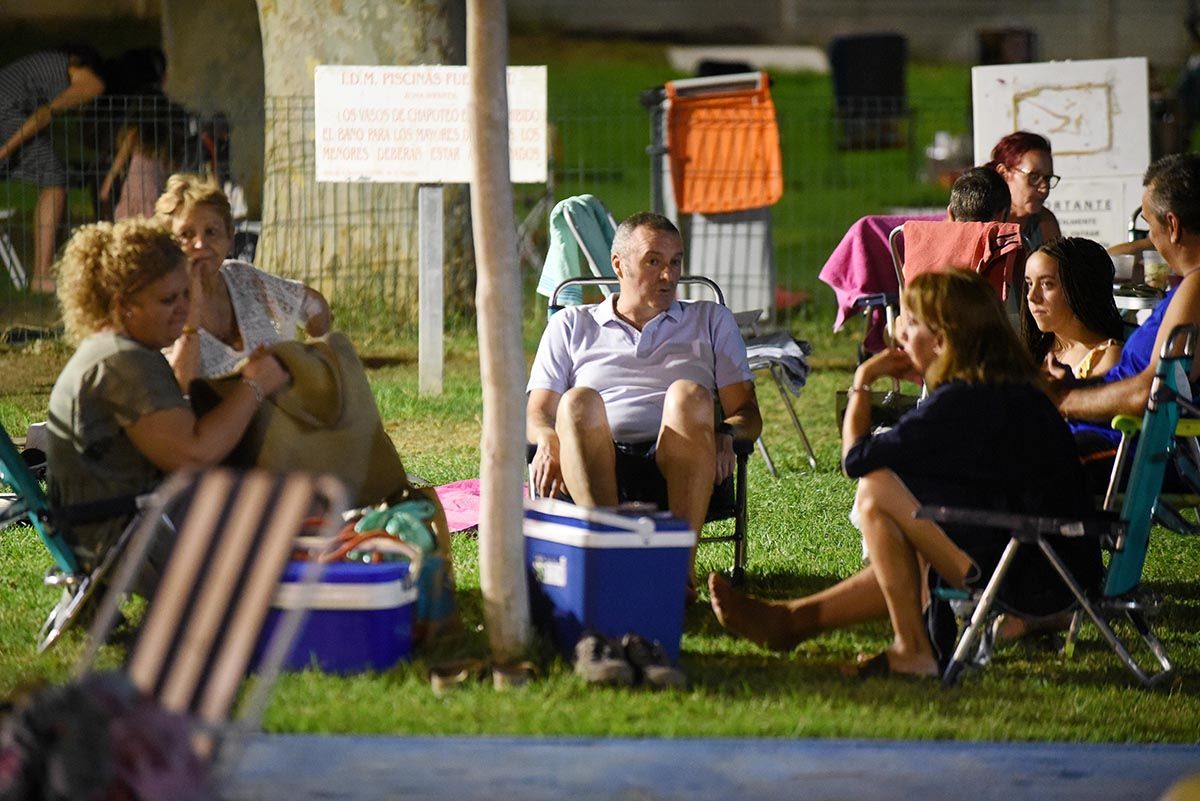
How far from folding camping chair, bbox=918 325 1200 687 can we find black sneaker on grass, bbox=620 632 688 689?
0.73 m

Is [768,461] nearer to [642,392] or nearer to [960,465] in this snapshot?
[642,392]

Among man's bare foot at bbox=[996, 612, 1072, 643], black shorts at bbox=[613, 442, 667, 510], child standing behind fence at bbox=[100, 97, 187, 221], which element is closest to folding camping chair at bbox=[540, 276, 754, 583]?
black shorts at bbox=[613, 442, 667, 510]

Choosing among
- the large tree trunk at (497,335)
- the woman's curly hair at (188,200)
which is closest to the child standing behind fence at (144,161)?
the woman's curly hair at (188,200)

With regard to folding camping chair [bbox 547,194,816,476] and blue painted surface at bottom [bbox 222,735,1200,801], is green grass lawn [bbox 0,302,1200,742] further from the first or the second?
folding camping chair [bbox 547,194,816,476]

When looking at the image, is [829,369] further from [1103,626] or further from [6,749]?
[6,749]

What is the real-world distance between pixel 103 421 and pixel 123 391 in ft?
0.36

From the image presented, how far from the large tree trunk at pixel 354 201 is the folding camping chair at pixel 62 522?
6.35 meters

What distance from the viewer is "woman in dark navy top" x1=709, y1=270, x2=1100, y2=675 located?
14.9ft

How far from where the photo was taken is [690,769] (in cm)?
375

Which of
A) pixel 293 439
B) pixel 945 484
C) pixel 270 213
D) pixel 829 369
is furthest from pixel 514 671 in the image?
pixel 270 213

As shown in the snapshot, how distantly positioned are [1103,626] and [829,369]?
19.8 feet

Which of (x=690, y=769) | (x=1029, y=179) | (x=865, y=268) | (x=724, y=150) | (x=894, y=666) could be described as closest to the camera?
(x=690, y=769)

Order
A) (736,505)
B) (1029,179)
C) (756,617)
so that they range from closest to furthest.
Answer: (756,617)
(736,505)
(1029,179)

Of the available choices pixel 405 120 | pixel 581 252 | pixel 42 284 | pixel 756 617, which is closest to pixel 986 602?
pixel 756 617
